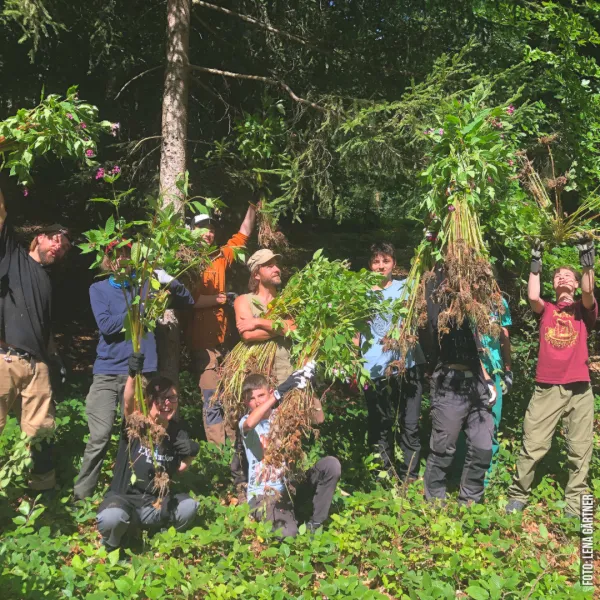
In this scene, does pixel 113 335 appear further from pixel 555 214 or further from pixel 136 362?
pixel 555 214

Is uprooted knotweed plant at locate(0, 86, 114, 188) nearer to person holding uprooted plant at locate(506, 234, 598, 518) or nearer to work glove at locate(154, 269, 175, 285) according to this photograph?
work glove at locate(154, 269, 175, 285)

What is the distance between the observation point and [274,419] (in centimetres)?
448

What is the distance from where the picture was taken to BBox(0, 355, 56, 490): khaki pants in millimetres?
4555

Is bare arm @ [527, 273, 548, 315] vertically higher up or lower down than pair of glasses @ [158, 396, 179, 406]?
higher up

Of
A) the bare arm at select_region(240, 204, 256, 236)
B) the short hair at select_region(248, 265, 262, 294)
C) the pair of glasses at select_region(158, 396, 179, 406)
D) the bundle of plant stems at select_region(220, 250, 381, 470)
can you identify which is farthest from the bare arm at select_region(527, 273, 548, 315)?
the pair of glasses at select_region(158, 396, 179, 406)

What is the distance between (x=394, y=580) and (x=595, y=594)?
4.36 ft

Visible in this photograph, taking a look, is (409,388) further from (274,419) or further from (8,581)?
(8,581)

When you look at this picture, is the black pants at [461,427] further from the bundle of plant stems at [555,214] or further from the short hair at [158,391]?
the short hair at [158,391]

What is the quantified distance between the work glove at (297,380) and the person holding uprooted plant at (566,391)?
1.89 meters

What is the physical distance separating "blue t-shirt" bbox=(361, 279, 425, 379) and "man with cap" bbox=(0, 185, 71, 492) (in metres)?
2.45

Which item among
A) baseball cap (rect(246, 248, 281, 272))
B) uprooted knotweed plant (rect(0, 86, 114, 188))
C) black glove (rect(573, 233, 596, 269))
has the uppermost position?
uprooted knotweed plant (rect(0, 86, 114, 188))

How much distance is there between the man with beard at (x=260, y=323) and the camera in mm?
5023

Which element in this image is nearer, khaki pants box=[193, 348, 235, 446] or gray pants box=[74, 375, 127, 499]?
gray pants box=[74, 375, 127, 499]

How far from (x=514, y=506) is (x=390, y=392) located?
1.33 m
